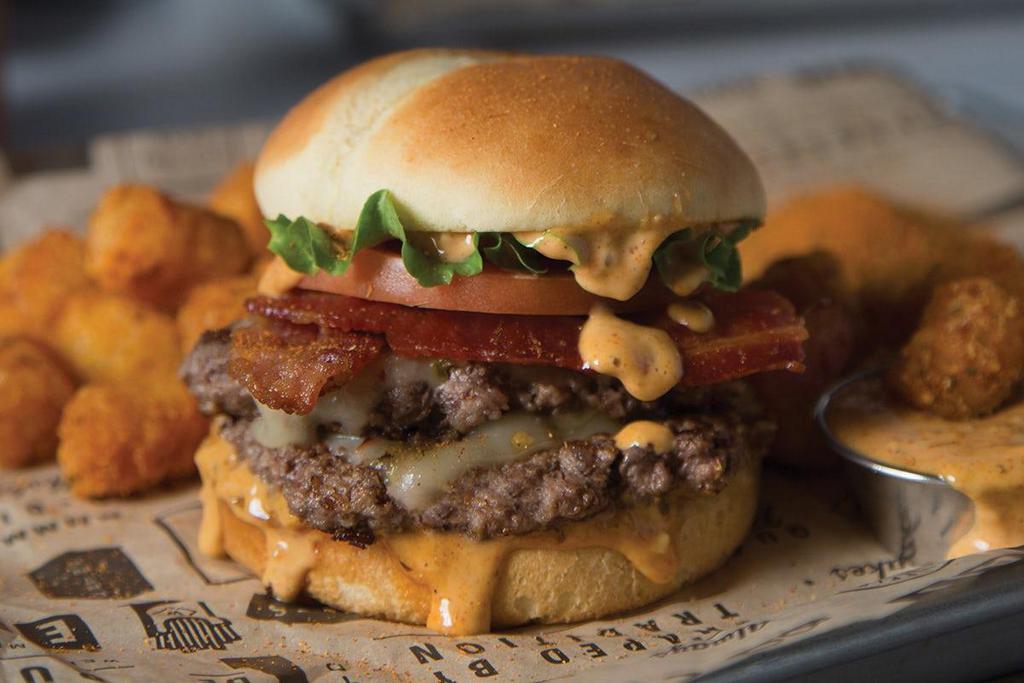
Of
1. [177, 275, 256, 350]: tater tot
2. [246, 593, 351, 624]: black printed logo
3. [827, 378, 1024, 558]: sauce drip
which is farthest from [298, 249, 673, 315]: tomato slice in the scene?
[177, 275, 256, 350]: tater tot

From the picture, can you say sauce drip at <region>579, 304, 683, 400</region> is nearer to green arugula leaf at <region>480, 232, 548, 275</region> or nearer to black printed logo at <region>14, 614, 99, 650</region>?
green arugula leaf at <region>480, 232, 548, 275</region>

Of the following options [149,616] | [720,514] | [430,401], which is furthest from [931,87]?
[149,616]

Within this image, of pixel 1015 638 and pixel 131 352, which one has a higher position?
pixel 131 352

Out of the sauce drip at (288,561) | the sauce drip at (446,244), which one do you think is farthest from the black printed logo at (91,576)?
the sauce drip at (446,244)

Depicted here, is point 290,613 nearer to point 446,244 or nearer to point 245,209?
point 446,244

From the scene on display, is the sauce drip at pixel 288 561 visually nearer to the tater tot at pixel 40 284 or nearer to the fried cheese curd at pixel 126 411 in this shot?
the fried cheese curd at pixel 126 411

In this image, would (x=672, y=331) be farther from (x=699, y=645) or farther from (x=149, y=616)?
(x=149, y=616)
